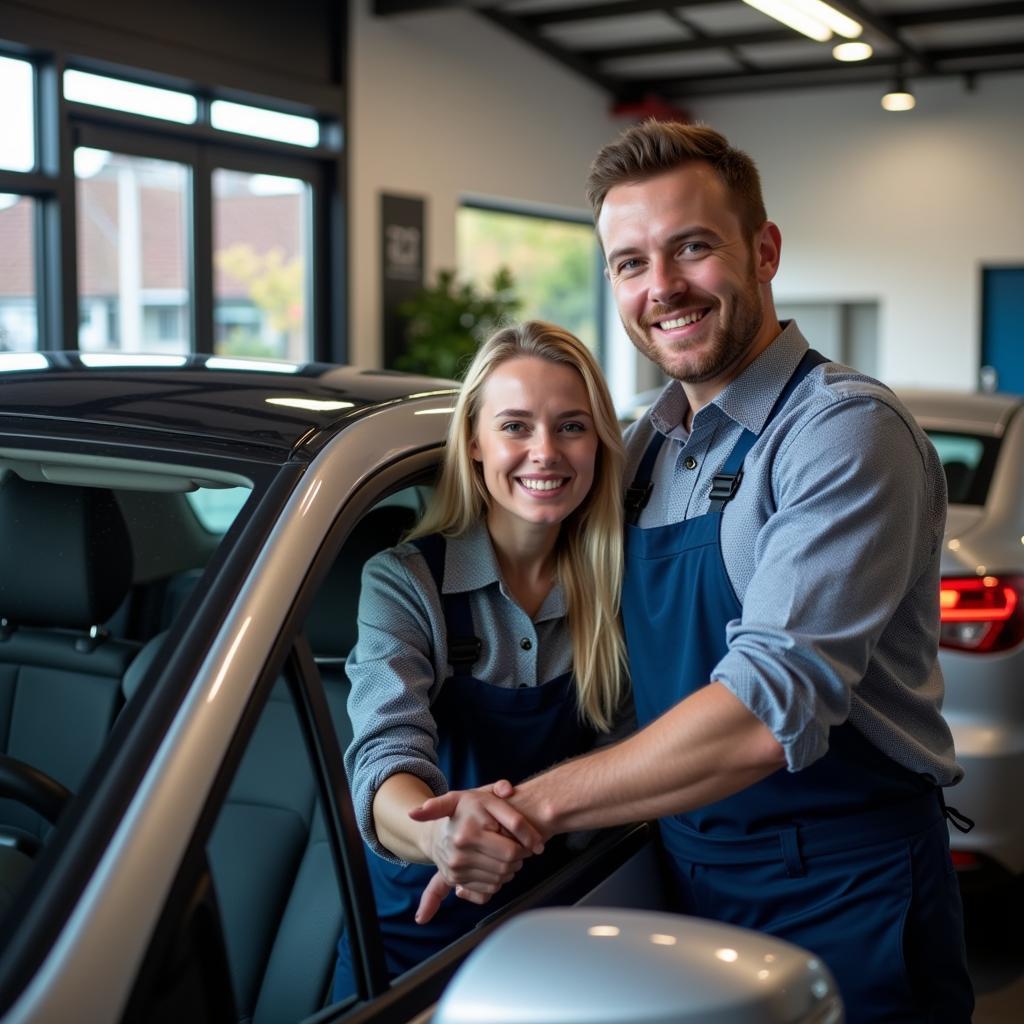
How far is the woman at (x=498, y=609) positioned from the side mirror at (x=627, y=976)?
68 centimetres

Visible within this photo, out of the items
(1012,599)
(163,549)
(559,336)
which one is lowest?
(1012,599)

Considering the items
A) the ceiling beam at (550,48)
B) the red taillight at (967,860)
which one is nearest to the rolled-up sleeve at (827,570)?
the red taillight at (967,860)

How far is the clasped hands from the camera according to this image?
55.5 inches

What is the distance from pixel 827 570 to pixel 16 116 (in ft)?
21.0

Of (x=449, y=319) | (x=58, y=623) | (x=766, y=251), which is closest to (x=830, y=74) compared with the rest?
(x=449, y=319)

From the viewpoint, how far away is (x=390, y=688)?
5.25ft

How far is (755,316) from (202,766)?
3.26ft

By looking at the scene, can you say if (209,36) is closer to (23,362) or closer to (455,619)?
(23,362)

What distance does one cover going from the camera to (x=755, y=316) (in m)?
1.78

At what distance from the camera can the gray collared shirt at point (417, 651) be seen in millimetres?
1575

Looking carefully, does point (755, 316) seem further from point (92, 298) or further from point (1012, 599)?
point (92, 298)

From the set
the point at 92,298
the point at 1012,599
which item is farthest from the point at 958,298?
the point at 1012,599

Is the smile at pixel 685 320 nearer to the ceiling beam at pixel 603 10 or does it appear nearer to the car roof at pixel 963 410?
the car roof at pixel 963 410

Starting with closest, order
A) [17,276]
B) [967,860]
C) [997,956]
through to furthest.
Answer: [967,860] < [997,956] < [17,276]
